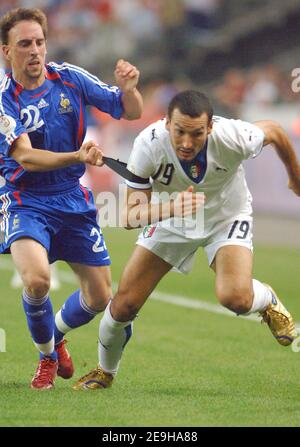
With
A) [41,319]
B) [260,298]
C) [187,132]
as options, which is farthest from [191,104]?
[41,319]

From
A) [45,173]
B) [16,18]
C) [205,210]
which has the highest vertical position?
[16,18]

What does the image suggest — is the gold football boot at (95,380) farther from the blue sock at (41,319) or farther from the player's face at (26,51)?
the player's face at (26,51)

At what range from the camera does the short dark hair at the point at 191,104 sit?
6355 millimetres

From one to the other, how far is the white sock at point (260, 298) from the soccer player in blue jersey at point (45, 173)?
41.1 inches

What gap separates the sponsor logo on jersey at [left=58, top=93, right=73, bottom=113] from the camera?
708 centimetres

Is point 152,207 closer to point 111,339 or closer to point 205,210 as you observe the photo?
point 205,210

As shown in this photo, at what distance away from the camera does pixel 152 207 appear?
620cm

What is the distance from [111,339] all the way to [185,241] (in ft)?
2.49

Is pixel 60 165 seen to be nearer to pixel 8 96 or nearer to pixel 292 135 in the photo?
pixel 8 96

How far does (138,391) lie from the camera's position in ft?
22.6

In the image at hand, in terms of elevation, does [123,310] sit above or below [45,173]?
below
